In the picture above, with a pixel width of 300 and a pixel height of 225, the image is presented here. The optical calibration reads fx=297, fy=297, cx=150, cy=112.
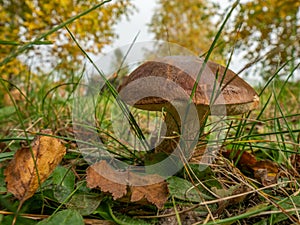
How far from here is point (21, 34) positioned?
7.29 feet

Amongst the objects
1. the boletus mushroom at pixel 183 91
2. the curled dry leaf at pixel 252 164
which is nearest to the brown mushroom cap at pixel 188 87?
the boletus mushroom at pixel 183 91

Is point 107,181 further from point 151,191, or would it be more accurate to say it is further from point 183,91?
point 183,91

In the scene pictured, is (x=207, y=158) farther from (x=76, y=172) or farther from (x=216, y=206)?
(x=76, y=172)

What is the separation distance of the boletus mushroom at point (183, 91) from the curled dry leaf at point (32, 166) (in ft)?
0.67

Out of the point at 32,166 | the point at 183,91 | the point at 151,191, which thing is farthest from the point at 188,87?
the point at 32,166

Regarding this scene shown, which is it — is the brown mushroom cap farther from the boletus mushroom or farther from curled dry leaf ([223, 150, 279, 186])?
curled dry leaf ([223, 150, 279, 186])

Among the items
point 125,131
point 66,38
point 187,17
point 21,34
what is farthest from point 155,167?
point 187,17

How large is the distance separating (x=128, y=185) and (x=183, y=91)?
228mm

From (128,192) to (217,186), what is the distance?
0.20 m

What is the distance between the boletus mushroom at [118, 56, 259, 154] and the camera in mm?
645

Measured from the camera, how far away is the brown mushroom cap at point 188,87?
2.12 feet

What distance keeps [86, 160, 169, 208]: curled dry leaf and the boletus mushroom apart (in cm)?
11

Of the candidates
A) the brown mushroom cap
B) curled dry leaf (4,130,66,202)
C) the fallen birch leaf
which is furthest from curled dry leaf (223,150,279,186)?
curled dry leaf (4,130,66,202)

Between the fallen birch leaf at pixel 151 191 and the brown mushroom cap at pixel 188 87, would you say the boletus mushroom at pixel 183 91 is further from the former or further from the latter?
the fallen birch leaf at pixel 151 191
